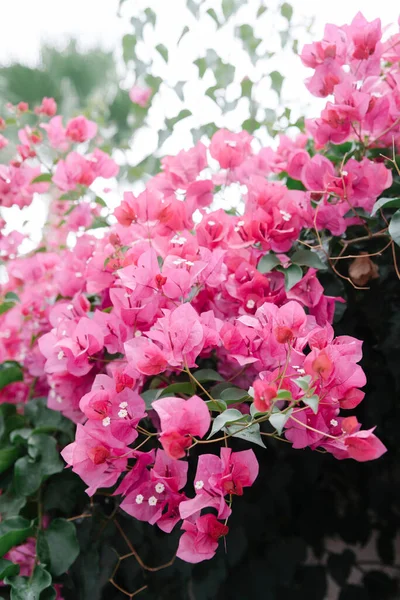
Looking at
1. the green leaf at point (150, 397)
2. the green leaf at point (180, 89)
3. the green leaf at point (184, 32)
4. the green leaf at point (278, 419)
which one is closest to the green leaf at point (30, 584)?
the green leaf at point (150, 397)

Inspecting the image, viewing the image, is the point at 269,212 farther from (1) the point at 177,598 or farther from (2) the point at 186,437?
(1) the point at 177,598

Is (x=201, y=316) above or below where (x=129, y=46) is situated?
below

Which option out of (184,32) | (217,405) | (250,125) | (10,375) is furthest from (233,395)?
(184,32)

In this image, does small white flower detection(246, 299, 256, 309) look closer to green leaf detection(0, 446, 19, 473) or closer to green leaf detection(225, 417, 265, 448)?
green leaf detection(225, 417, 265, 448)

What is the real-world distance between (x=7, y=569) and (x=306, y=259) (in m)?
0.50

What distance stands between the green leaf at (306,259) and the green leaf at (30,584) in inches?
18.5

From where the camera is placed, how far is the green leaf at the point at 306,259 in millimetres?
653

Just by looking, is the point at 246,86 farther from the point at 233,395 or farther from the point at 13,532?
the point at 13,532

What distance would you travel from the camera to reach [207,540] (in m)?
0.47

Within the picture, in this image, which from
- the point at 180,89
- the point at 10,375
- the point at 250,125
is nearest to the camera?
the point at 10,375

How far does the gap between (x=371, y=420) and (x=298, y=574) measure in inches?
12.3

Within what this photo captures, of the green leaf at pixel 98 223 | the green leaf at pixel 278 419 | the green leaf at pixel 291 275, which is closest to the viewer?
the green leaf at pixel 278 419

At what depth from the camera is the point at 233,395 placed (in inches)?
21.1

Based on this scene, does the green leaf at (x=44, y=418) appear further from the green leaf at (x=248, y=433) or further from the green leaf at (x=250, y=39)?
the green leaf at (x=250, y=39)
